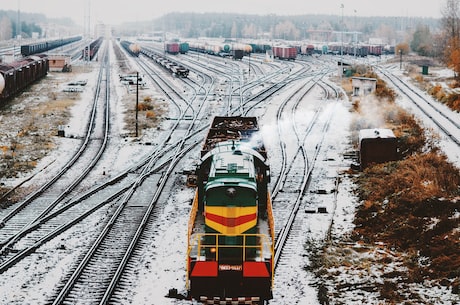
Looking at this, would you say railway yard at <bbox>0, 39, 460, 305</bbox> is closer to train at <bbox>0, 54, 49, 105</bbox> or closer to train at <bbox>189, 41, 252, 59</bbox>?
train at <bbox>0, 54, 49, 105</bbox>

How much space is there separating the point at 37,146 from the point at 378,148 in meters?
19.5

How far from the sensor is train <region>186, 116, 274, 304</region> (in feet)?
45.8

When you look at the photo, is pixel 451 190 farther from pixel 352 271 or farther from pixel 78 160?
pixel 78 160

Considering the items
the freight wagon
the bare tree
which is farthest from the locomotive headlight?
the freight wagon

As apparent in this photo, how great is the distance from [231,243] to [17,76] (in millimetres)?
43831

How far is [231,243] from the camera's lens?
566 inches

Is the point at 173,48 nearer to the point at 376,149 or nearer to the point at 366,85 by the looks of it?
the point at 366,85

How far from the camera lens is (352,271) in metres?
16.7

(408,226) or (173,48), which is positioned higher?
(173,48)

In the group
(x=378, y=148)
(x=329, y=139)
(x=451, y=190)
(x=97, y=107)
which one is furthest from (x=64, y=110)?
(x=451, y=190)

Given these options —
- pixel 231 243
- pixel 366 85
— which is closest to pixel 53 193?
pixel 231 243

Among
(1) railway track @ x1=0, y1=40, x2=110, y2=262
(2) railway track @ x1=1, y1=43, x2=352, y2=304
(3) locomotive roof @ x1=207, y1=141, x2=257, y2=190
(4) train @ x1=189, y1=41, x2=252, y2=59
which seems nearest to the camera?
(3) locomotive roof @ x1=207, y1=141, x2=257, y2=190

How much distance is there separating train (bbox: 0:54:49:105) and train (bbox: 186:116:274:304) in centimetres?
3449

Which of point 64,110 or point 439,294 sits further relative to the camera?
point 64,110
